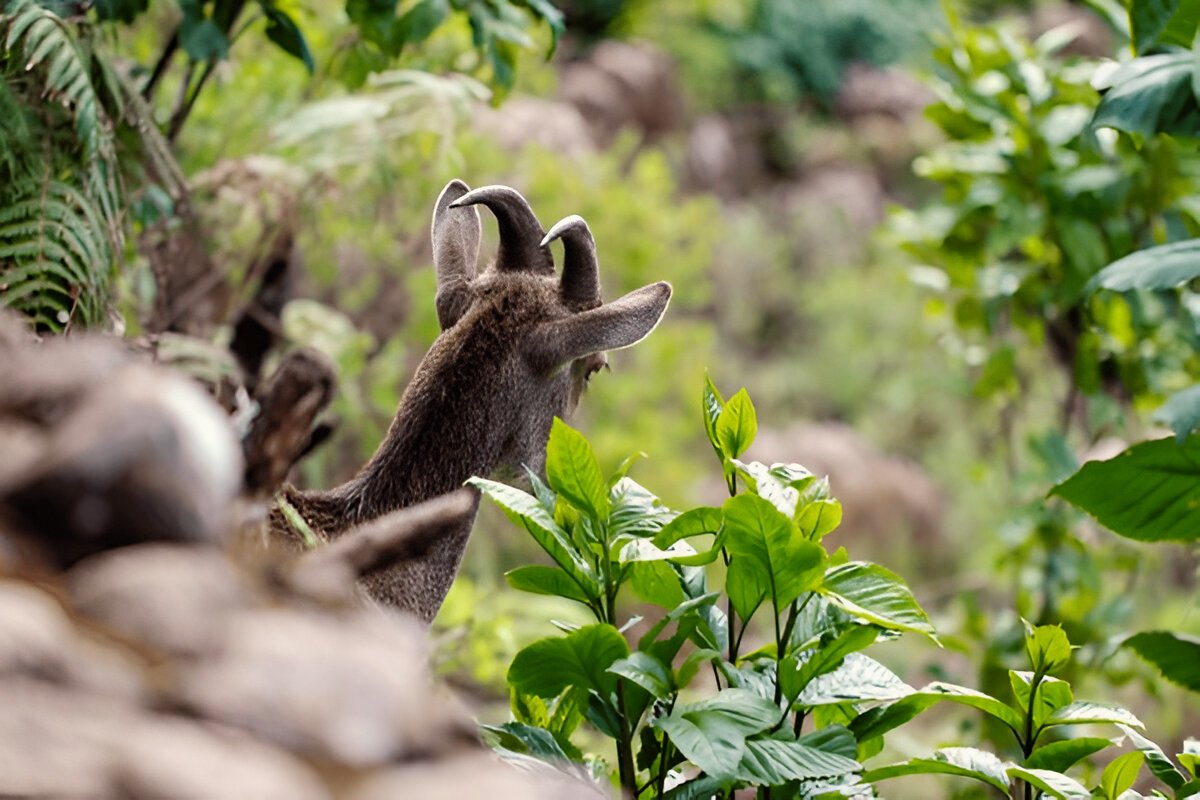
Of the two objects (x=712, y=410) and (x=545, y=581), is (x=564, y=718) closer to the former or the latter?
(x=545, y=581)

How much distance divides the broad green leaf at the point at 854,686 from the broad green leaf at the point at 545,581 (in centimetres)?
29

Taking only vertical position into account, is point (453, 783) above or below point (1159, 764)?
above

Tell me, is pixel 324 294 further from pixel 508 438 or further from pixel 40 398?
pixel 40 398

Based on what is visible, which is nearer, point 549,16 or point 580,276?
point 580,276

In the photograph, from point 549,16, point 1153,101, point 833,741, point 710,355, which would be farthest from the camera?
point 710,355

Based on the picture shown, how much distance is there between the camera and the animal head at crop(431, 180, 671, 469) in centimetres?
229

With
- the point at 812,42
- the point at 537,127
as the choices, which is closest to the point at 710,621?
the point at 537,127

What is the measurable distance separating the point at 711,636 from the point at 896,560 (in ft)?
28.5

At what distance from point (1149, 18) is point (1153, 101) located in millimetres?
180

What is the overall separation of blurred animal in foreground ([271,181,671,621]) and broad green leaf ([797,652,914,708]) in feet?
2.85

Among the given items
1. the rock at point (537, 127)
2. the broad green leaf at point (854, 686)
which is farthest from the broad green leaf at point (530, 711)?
the rock at point (537, 127)

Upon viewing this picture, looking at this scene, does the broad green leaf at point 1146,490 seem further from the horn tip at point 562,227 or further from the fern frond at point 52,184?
the fern frond at point 52,184

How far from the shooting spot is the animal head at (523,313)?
90.1 inches

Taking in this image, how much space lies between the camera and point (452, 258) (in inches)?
97.4
